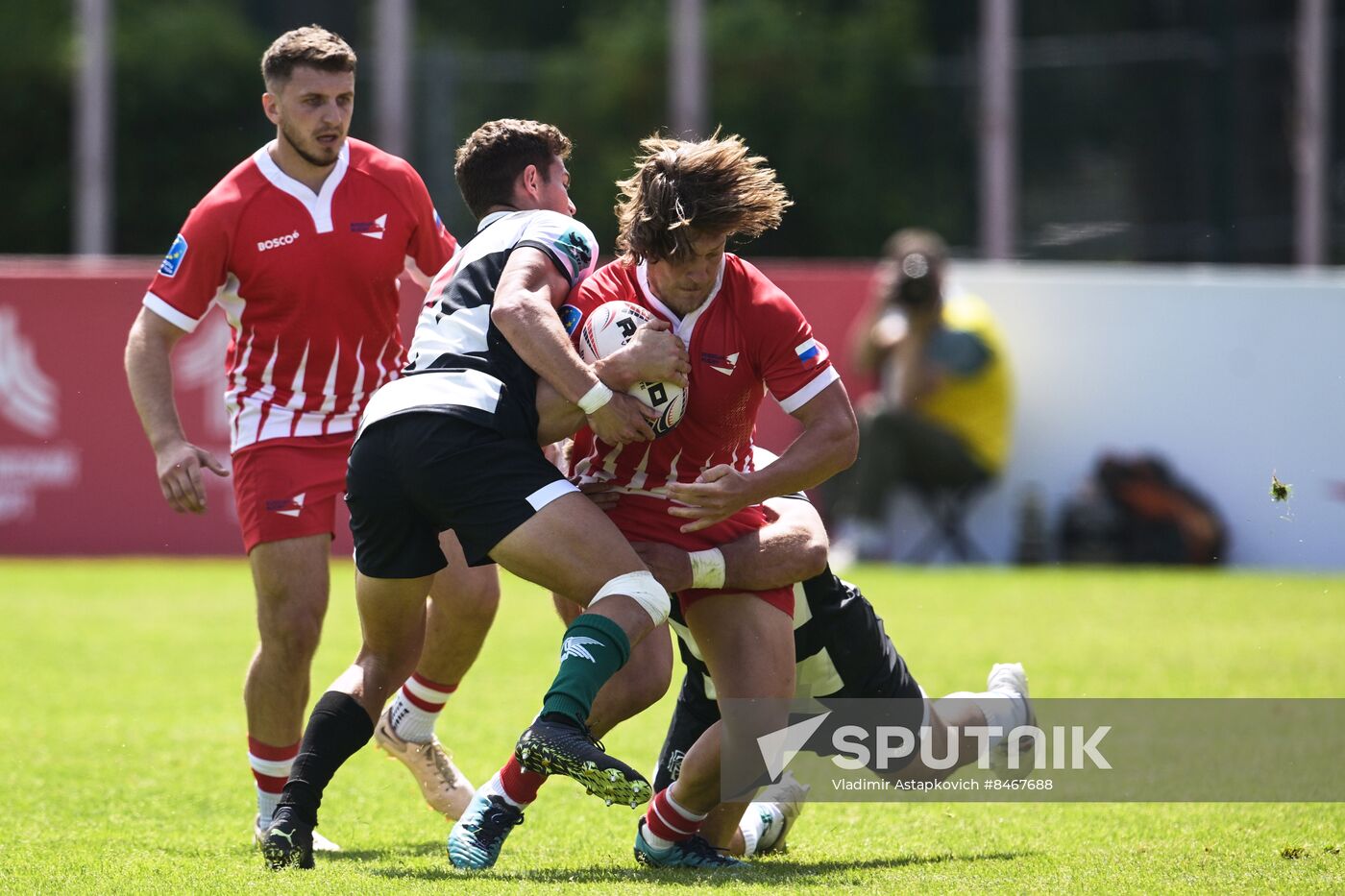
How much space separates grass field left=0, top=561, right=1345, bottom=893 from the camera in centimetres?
466

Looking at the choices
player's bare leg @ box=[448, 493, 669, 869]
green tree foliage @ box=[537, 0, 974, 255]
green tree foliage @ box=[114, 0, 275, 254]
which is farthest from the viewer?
green tree foliage @ box=[114, 0, 275, 254]

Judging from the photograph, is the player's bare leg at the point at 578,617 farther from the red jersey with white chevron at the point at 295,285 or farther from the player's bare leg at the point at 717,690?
the red jersey with white chevron at the point at 295,285

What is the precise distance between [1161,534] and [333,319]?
8.24 meters

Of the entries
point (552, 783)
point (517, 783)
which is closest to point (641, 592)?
point (517, 783)

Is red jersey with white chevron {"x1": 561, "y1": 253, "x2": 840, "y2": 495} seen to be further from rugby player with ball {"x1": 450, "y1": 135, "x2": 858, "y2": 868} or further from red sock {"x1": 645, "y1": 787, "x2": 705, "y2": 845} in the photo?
red sock {"x1": 645, "y1": 787, "x2": 705, "y2": 845}

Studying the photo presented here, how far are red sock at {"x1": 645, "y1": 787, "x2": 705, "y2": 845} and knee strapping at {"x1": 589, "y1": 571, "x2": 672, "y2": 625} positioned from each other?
587mm

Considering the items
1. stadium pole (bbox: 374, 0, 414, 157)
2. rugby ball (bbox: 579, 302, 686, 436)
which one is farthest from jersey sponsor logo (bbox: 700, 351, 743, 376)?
stadium pole (bbox: 374, 0, 414, 157)

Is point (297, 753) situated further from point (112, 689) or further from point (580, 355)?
point (112, 689)

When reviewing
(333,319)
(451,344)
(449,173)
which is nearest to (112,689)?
(333,319)

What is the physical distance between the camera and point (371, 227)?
18.6ft

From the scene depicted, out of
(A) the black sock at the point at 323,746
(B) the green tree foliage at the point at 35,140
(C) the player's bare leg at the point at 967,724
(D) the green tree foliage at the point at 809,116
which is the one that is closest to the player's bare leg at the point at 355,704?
(A) the black sock at the point at 323,746

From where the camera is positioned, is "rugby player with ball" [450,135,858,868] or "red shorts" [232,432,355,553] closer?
"rugby player with ball" [450,135,858,868]

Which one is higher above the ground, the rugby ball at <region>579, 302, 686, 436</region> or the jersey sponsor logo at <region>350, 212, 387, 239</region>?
the jersey sponsor logo at <region>350, 212, 387, 239</region>

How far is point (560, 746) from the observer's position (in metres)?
4.24
